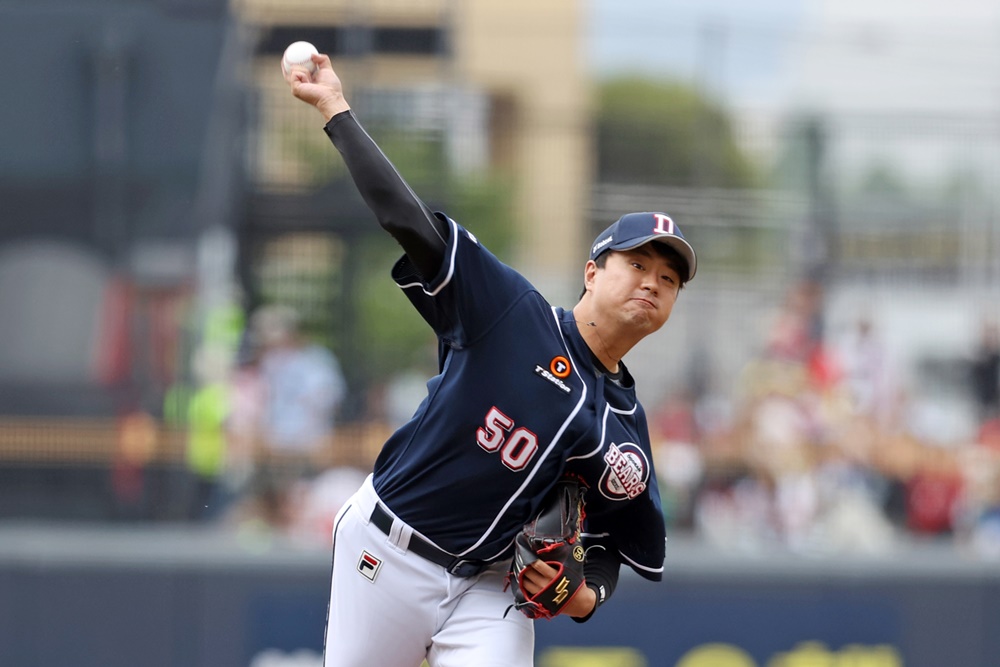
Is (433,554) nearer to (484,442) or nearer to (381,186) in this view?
(484,442)

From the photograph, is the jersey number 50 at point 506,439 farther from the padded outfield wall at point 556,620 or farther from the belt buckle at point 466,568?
the padded outfield wall at point 556,620

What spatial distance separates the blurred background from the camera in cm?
770

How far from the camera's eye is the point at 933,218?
1080 centimetres

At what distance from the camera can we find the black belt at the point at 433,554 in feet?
13.1

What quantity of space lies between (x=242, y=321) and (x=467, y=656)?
601cm

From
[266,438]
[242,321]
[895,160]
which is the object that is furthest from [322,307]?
[895,160]

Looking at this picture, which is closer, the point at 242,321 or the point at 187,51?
the point at 242,321

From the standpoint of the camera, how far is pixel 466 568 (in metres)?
4.04

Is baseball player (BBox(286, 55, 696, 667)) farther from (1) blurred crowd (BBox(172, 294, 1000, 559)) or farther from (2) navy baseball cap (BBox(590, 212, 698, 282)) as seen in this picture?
(1) blurred crowd (BBox(172, 294, 1000, 559))

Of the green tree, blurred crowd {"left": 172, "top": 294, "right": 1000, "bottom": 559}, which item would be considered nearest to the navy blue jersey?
blurred crowd {"left": 172, "top": 294, "right": 1000, "bottom": 559}

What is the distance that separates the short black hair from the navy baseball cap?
0.03 feet

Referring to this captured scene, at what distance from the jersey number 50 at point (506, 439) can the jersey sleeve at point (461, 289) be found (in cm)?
23

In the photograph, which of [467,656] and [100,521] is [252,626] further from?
[467,656]

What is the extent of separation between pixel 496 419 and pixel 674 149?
758 cm
